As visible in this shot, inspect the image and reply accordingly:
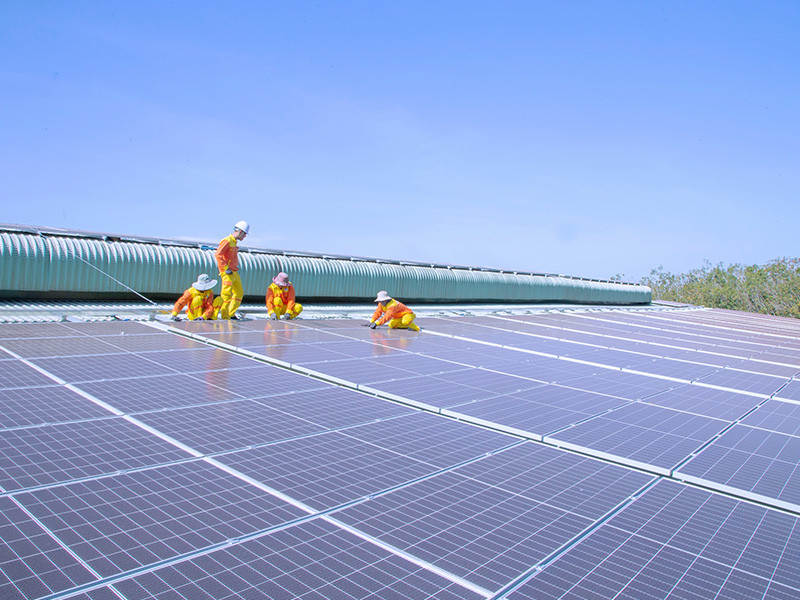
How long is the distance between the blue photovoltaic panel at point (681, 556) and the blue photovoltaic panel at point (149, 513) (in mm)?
1623

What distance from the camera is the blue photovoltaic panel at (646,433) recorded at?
5352mm

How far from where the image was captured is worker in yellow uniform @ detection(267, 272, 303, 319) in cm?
1320

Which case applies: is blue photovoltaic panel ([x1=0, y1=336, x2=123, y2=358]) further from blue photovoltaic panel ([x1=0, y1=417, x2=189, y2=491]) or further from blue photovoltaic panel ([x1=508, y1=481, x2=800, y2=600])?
blue photovoltaic panel ([x1=508, y1=481, x2=800, y2=600])


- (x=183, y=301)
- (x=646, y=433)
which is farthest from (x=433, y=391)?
(x=183, y=301)

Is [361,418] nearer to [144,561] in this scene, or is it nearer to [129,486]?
[129,486]

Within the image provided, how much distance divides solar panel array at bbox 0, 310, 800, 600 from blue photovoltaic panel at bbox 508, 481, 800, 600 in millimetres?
14

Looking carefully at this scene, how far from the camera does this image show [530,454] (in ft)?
16.6

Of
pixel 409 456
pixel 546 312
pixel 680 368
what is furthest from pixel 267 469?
pixel 546 312

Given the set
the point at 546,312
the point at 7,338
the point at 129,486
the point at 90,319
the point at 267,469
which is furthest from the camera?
the point at 546,312

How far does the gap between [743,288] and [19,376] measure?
58233mm

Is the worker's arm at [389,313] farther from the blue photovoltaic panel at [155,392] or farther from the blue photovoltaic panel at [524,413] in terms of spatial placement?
the blue photovoltaic panel at [155,392]

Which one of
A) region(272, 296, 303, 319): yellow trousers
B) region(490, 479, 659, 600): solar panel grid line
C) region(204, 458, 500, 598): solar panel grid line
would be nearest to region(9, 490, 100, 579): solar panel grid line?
region(204, 458, 500, 598): solar panel grid line

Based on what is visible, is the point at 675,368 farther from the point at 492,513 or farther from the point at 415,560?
the point at 415,560

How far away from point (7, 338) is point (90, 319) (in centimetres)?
238
